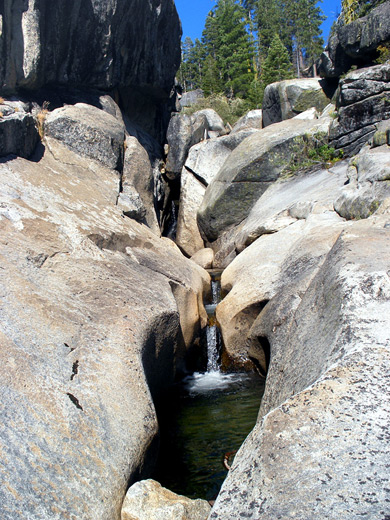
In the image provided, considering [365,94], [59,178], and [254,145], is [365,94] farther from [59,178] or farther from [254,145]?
[59,178]

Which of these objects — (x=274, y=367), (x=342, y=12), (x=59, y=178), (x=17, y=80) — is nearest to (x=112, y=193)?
(x=59, y=178)

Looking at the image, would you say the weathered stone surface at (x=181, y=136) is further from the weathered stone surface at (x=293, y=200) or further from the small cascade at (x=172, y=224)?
the weathered stone surface at (x=293, y=200)

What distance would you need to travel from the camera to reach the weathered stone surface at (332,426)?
261 cm

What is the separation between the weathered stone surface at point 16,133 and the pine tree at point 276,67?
26937 mm

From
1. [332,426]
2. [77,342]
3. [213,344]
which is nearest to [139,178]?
[213,344]

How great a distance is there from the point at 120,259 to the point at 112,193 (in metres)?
3.93

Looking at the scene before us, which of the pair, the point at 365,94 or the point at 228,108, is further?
the point at 228,108

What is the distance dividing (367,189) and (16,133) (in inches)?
281

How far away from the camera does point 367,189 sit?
8.80 m

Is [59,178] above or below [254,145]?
below

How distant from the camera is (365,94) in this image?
14148mm

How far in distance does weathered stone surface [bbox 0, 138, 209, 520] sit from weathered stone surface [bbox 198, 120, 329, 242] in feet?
23.3

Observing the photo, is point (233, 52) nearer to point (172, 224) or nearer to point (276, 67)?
point (276, 67)

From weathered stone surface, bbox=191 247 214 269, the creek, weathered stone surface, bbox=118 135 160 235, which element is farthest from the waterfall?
weathered stone surface, bbox=191 247 214 269
